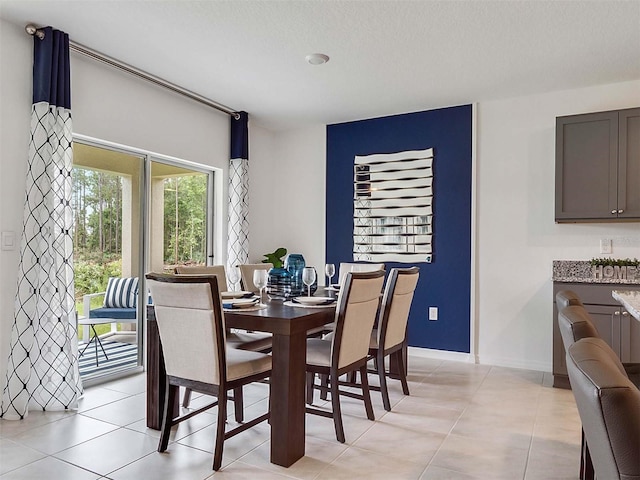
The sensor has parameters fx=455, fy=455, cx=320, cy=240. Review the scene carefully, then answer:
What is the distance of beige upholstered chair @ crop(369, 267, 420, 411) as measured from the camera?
3014 mm

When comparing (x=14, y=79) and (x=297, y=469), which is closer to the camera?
(x=297, y=469)

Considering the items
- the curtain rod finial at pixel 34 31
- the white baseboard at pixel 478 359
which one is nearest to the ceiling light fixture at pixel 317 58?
the curtain rod finial at pixel 34 31

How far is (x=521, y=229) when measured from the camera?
4.25 metres

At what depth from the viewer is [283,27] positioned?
294cm

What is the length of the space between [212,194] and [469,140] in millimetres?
2697

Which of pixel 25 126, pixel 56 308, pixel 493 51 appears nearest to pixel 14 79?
pixel 25 126

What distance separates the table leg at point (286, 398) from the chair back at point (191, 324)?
0.27 meters

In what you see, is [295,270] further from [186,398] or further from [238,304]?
[186,398]

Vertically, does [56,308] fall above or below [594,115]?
below

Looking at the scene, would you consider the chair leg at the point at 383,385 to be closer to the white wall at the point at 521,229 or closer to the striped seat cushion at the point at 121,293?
the white wall at the point at 521,229

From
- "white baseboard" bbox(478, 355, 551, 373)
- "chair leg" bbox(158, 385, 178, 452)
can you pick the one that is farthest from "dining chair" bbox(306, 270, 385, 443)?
"white baseboard" bbox(478, 355, 551, 373)

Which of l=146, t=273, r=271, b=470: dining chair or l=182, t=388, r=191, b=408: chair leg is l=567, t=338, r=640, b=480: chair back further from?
l=182, t=388, r=191, b=408: chair leg

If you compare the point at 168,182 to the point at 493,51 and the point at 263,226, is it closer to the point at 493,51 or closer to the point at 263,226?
the point at 263,226

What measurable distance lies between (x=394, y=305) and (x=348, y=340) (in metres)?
0.60
